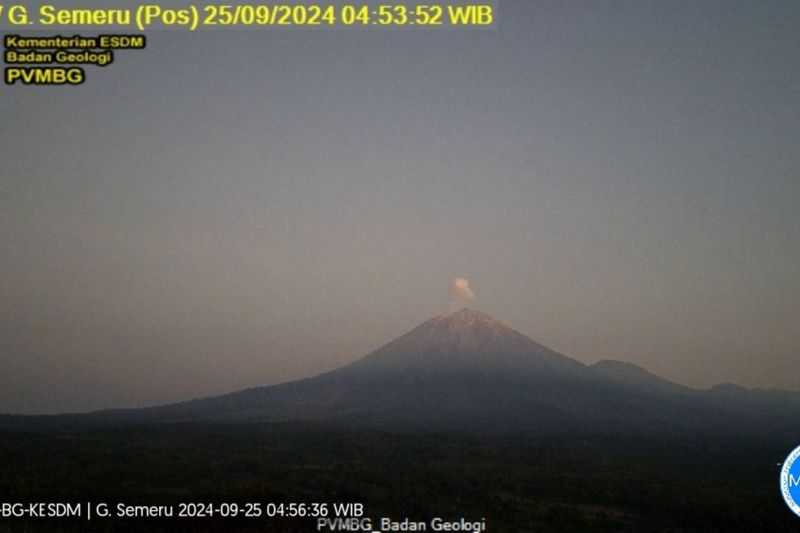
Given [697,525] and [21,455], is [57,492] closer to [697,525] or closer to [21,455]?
[21,455]

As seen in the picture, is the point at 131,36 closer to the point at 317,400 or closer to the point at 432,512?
the point at 432,512

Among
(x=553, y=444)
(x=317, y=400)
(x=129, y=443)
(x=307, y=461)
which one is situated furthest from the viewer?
(x=317, y=400)

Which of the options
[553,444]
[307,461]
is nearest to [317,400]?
[553,444]

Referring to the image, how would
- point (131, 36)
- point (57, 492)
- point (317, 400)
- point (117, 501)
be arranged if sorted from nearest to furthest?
point (131, 36) → point (117, 501) → point (57, 492) → point (317, 400)

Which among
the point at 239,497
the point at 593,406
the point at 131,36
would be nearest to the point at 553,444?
the point at 239,497

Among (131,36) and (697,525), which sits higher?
(131,36)

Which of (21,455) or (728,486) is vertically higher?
(21,455)

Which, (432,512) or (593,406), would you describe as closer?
(432,512)

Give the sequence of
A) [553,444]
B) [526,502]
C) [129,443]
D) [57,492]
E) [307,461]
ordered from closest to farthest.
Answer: [57,492] < [526,502] < [307,461] < [129,443] < [553,444]

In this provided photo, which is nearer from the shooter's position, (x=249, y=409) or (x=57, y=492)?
(x=57, y=492)
